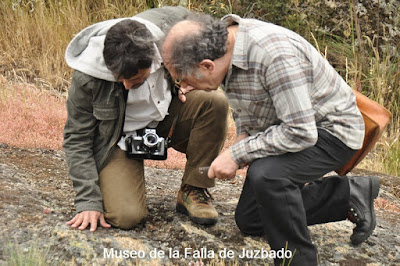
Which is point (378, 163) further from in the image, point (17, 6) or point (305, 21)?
point (17, 6)

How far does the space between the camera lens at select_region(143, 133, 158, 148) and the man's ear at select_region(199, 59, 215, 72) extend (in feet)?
3.45

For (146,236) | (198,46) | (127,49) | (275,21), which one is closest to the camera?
(198,46)

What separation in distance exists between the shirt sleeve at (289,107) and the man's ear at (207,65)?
0.89ft

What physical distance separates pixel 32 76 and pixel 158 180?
372 cm

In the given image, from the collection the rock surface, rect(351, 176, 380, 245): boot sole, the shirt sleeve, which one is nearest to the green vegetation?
the rock surface

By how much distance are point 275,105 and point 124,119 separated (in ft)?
4.24

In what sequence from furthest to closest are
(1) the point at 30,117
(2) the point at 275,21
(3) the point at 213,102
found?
(2) the point at 275,21 < (1) the point at 30,117 < (3) the point at 213,102

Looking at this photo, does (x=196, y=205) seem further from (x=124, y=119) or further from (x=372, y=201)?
(x=372, y=201)

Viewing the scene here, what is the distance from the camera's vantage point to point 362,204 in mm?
3850

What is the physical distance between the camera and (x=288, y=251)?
11.0ft

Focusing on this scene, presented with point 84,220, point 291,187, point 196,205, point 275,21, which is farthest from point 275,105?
point 275,21

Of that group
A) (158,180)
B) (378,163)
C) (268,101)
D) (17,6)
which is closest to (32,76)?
(17,6)

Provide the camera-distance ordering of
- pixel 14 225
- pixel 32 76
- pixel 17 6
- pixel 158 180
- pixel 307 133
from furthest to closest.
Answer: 1. pixel 17 6
2. pixel 32 76
3. pixel 158 180
4. pixel 14 225
5. pixel 307 133

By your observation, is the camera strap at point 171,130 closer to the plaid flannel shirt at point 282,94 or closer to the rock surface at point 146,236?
the rock surface at point 146,236
